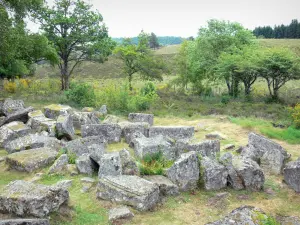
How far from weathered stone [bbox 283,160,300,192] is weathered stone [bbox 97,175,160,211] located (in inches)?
151

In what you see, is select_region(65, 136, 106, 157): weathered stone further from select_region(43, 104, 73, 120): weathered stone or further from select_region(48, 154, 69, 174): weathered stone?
select_region(43, 104, 73, 120): weathered stone

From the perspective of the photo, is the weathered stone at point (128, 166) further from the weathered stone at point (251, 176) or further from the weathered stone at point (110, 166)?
the weathered stone at point (251, 176)

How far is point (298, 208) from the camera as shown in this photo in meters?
7.29

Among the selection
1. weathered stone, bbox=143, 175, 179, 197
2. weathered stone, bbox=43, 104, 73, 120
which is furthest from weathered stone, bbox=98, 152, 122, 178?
weathered stone, bbox=43, 104, 73, 120

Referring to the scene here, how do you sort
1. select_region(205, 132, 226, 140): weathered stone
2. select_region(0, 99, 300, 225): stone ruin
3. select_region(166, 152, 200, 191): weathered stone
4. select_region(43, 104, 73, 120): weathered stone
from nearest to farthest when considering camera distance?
select_region(0, 99, 300, 225): stone ruin
select_region(166, 152, 200, 191): weathered stone
select_region(205, 132, 226, 140): weathered stone
select_region(43, 104, 73, 120): weathered stone

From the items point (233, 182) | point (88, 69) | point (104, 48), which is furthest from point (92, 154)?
point (88, 69)

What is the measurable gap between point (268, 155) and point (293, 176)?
1.71m

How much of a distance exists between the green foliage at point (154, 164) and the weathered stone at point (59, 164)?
7.64ft

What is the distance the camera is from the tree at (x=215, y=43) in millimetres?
31531

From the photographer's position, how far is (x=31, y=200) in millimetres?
5918

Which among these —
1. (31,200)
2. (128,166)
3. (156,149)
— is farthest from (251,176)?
(31,200)

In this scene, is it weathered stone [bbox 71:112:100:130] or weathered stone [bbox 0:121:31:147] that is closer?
weathered stone [bbox 0:121:31:147]

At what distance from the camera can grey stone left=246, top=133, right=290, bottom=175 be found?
955cm

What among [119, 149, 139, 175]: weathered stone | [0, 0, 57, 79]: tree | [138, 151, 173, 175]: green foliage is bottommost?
[138, 151, 173, 175]: green foliage
